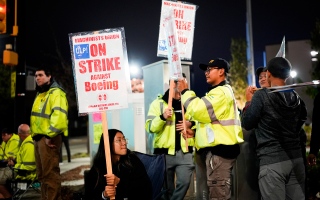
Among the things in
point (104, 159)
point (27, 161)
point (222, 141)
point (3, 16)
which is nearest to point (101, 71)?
point (104, 159)

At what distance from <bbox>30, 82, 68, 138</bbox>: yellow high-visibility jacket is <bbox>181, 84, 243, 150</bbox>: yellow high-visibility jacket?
2270 mm

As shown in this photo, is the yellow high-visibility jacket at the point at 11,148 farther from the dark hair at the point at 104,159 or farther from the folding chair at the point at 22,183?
the dark hair at the point at 104,159

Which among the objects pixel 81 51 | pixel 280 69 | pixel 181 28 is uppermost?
pixel 181 28

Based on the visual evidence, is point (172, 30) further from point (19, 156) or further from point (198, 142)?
point (19, 156)

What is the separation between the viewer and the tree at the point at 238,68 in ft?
96.0

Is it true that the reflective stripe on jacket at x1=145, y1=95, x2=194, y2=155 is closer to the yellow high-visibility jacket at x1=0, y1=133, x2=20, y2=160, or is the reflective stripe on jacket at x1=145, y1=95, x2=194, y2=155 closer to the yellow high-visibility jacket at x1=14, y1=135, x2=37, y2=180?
the yellow high-visibility jacket at x1=14, y1=135, x2=37, y2=180

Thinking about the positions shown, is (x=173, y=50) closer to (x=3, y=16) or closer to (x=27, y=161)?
(x=27, y=161)

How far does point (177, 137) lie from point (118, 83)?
217 centimetres

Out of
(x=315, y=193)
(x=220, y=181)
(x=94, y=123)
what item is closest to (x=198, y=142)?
(x=220, y=181)

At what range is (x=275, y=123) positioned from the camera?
13.7 feet

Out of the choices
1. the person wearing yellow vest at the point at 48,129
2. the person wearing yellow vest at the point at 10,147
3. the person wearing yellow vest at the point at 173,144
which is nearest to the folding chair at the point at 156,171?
the person wearing yellow vest at the point at 173,144

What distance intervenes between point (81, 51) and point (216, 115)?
5.52 ft

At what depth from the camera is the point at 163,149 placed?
6.29 metres

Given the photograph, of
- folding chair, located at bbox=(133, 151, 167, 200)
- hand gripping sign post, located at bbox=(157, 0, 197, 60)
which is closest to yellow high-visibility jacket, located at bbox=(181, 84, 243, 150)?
folding chair, located at bbox=(133, 151, 167, 200)
